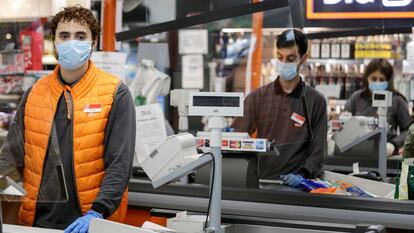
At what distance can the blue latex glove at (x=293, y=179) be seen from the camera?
15.8 ft

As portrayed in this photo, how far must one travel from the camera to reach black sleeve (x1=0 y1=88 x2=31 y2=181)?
10.4 feet

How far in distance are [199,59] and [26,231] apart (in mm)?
2230

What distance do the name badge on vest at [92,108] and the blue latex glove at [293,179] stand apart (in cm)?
173

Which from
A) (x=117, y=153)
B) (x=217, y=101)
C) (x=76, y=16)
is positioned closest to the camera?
(x=217, y=101)

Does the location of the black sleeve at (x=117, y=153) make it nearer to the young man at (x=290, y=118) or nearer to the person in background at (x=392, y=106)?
the young man at (x=290, y=118)

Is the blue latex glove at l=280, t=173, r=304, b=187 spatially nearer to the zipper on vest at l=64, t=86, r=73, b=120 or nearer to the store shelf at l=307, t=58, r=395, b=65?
the zipper on vest at l=64, t=86, r=73, b=120

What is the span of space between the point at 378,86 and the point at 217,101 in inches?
157

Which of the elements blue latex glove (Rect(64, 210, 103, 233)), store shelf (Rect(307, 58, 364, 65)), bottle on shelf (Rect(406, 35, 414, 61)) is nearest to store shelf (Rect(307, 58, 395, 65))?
store shelf (Rect(307, 58, 364, 65))

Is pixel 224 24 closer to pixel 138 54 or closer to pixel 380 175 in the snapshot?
pixel 138 54

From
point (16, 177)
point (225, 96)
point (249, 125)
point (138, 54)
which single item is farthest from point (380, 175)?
point (16, 177)

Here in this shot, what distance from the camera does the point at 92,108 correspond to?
3.47 meters

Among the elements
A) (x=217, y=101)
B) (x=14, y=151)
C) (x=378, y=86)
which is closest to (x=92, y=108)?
(x=14, y=151)

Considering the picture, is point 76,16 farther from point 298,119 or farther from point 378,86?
point 378,86

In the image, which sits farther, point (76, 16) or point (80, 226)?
point (76, 16)
